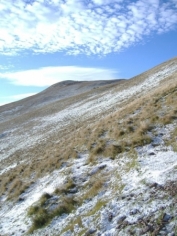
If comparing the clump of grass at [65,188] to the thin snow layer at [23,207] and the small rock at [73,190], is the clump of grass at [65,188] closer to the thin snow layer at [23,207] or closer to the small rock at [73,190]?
the small rock at [73,190]

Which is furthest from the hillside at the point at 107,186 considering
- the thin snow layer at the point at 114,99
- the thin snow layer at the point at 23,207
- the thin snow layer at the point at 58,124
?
the thin snow layer at the point at 114,99

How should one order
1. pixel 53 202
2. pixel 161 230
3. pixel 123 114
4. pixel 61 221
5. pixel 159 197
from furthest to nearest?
1. pixel 123 114
2. pixel 53 202
3. pixel 61 221
4. pixel 159 197
5. pixel 161 230

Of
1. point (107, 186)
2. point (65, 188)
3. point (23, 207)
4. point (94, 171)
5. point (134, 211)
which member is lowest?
point (23, 207)

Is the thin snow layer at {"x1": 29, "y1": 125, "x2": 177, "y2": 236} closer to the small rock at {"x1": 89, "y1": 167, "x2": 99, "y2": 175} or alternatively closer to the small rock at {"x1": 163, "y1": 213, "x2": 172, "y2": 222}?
the small rock at {"x1": 89, "y1": 167, "x2": 99, "y2": 175}

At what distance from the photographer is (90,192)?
9.47 m

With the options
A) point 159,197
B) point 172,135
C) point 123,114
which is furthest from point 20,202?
point 123,114

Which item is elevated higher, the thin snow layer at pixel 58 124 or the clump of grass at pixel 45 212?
the thin snow layer at pixel 58 124

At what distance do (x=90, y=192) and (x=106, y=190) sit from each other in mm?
717

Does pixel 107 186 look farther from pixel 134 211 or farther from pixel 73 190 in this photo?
pixel 134 211

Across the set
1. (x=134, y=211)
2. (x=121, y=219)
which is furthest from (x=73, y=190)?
(x=134, y=211)

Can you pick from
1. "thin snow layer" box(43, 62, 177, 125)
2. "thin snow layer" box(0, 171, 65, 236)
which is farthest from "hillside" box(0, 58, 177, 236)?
"thin snow layer" box(43, 62, 177, 125)

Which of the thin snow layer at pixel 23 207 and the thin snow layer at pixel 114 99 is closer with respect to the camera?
the thin snow layer at pixel 23 207

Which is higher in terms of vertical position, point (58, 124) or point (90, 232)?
point (58, 124)

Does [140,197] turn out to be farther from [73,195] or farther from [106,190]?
[73,195]
